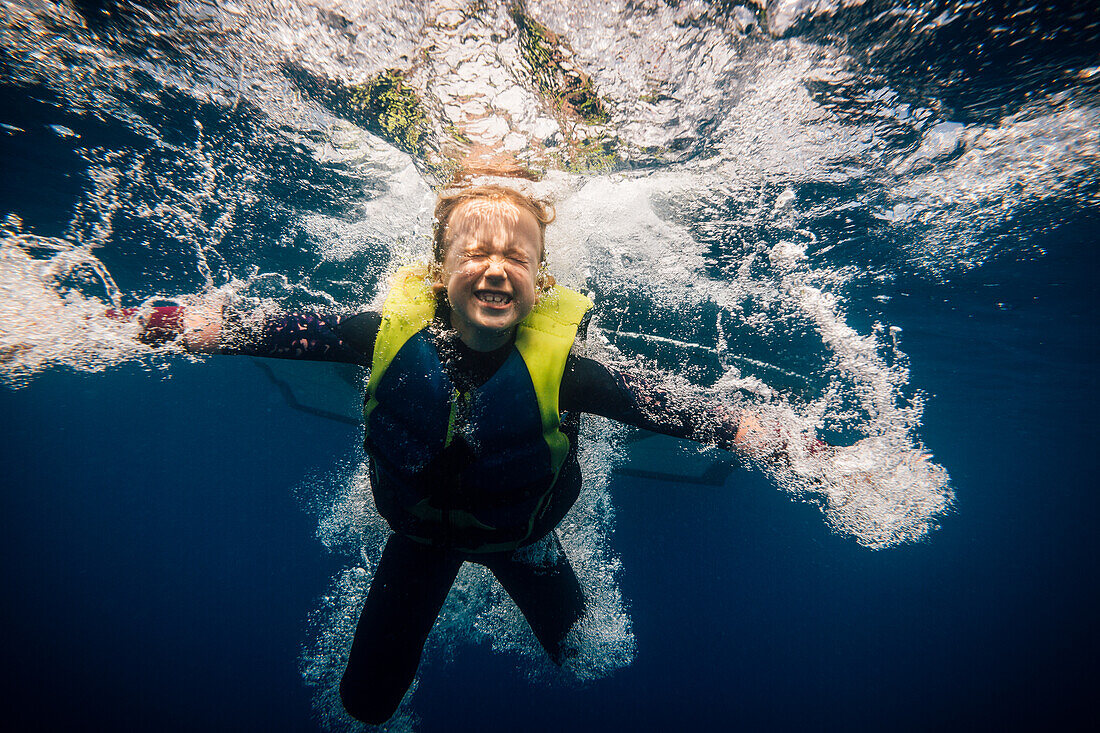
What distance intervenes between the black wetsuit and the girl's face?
26cm

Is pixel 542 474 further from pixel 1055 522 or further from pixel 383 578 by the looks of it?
pixel 1055 522

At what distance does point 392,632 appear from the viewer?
10.1 feet

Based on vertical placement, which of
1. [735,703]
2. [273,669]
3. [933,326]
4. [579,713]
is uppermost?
[933,326]

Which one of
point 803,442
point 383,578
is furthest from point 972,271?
point 383,578

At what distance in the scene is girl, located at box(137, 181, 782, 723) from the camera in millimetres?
2646

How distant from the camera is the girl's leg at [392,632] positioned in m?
3.05

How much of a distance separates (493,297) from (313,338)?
4.44 feet

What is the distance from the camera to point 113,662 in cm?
1606

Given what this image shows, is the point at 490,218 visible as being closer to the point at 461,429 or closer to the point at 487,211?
the point at 487,211

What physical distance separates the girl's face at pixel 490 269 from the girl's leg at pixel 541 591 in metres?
2.14

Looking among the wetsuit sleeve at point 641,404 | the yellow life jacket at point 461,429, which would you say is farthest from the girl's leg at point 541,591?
the wetsuit sleeve at point 641,404

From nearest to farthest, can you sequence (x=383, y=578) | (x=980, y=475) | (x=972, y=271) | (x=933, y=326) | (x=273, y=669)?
(x=383, y=578) → (x=972, y=271) → (x=933, y=326) → (x=273, y=669) → (x=980, y=475)

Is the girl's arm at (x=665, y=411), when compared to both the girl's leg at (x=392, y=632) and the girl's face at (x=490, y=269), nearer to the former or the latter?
the girl's face at (x=490, y=269)

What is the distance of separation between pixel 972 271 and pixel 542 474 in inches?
413
